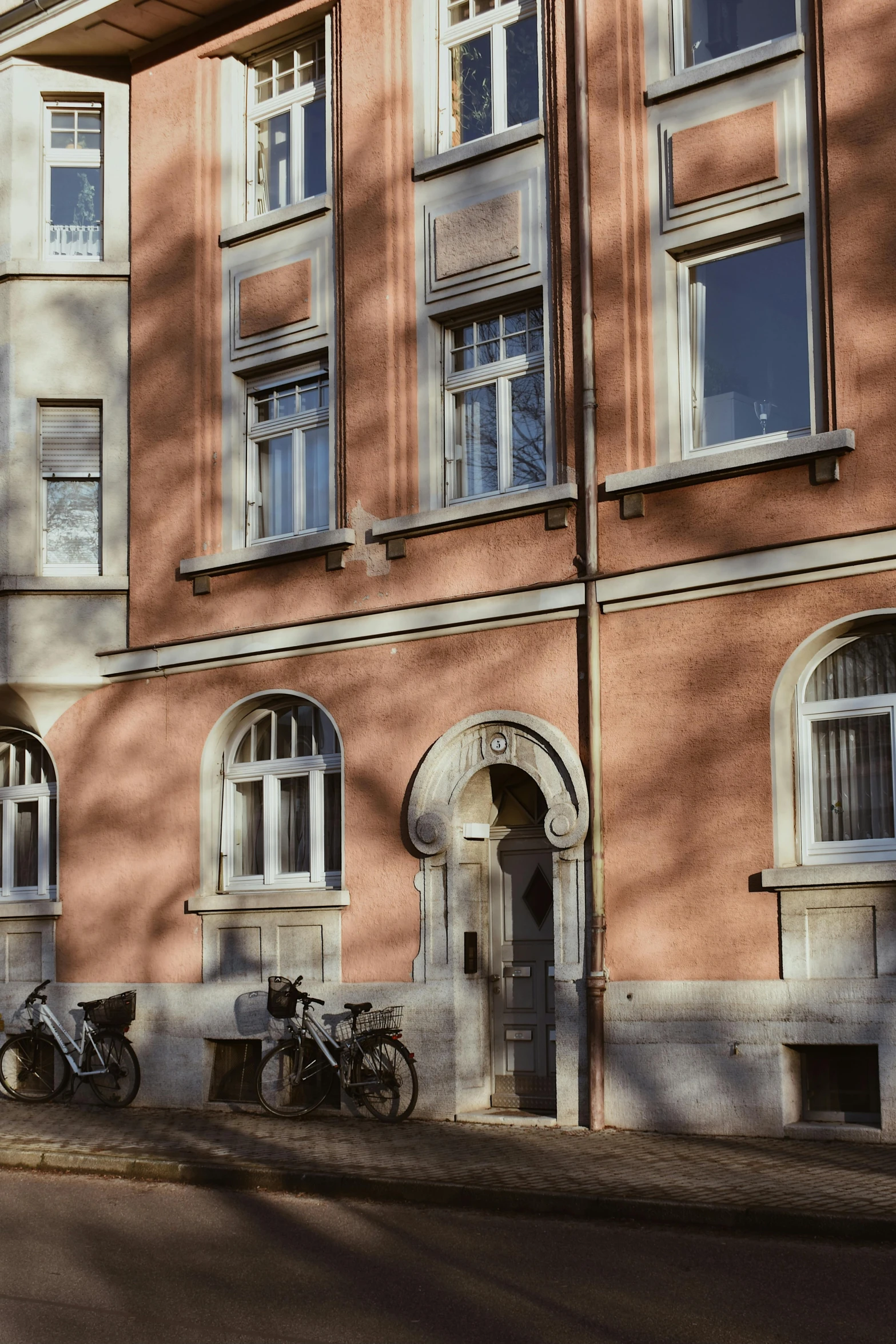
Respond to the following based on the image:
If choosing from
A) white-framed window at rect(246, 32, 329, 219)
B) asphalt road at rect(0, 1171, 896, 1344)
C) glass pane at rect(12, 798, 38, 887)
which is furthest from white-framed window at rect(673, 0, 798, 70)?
glass pane at rect(12, 798, 38, 887)

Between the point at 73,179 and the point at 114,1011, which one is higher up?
the point at 73,179

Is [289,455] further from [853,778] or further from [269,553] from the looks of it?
[853,778]

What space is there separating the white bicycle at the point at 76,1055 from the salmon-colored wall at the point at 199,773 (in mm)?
600

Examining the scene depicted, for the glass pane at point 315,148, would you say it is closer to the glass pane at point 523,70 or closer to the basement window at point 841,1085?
the glass pane at point 523,70

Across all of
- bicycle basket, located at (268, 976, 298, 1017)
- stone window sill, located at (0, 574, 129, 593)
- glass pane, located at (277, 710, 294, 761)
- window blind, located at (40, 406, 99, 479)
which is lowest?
bicycle basket, located at (268, 976, 298, 1017)

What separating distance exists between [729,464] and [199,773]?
238 inches

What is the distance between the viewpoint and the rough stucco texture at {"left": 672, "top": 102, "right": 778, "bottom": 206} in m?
12.6

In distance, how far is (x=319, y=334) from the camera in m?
15.3

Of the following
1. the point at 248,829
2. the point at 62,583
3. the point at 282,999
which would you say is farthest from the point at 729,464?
the point at 62,583

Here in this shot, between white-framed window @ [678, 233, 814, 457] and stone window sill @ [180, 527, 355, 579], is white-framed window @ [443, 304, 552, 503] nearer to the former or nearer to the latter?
stone window sill @ [180, 527, 355, 579]

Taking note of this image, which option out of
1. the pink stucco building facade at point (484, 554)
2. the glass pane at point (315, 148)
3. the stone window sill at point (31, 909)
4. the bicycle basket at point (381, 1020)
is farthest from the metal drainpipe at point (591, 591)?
the stone window sill at point (31, 909)

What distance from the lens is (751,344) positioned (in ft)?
42.2

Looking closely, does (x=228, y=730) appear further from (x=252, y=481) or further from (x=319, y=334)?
(x=319, y=334)

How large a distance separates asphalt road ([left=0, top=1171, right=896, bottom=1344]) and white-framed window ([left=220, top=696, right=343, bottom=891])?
5.26 metres
